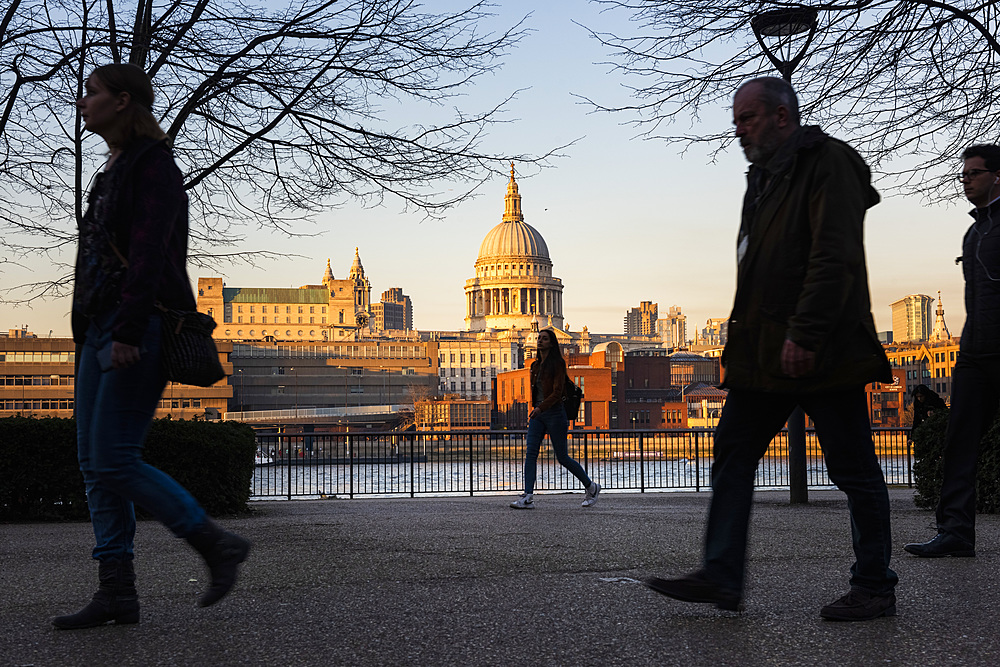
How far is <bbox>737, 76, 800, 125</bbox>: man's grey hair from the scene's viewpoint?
349 centimetres

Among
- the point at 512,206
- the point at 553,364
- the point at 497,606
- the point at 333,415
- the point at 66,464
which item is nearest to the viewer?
the point at 497,606

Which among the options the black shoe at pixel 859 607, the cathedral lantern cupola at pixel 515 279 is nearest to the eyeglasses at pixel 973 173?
the black shoe at pixel 859 607

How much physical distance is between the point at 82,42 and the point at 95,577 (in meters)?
5.83

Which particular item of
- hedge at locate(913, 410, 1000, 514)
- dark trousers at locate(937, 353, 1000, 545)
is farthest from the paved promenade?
hedge at locate(913, 410, 1000, 514)

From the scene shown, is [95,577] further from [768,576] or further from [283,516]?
[283,516]

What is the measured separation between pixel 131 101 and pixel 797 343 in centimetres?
→ 226

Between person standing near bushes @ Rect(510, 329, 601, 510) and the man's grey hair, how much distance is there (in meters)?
6.38

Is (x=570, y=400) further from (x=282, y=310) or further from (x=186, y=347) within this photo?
(x=282, y=310)

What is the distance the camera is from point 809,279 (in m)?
3.30

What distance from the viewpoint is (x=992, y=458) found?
7262 millimetres

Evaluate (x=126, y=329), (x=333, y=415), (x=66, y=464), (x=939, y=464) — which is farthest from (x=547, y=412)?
(x=333, y=415)

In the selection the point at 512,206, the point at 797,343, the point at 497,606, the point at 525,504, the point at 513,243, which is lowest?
the point at 525,504

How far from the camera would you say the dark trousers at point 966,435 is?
4.87 m

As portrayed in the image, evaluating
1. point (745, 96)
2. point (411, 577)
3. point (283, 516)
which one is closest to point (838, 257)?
point (745, 96)
